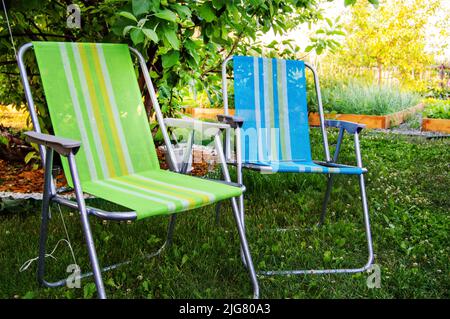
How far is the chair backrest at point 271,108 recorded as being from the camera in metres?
2.81

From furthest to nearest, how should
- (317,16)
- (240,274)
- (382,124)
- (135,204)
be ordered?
(382,124) → (317,16) → (240,274) → (135,204)

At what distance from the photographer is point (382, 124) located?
261 inches

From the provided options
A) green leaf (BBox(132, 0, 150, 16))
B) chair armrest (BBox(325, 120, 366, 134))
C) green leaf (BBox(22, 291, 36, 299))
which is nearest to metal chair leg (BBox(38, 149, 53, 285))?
green leaf (BBox(22, 291, 36, 299))

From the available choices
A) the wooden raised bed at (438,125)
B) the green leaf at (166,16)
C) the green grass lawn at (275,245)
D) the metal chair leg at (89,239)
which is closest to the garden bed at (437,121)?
the wooden raised bed at (438,125)

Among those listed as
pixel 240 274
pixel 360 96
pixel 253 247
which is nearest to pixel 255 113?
pixel 253 247

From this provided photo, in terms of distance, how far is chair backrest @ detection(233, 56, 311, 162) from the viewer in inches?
110

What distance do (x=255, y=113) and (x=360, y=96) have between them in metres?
4.77

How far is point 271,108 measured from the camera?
2900 millimetres

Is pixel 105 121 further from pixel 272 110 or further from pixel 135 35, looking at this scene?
pixel 272 110

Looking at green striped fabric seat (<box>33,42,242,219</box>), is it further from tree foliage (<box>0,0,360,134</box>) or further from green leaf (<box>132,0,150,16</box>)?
green leaf (<box>132,0,150,16</box>)

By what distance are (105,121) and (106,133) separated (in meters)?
0.06

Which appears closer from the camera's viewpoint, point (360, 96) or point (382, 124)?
point (382, 124)

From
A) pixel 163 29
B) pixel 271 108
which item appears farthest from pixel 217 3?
pixel 271 108
